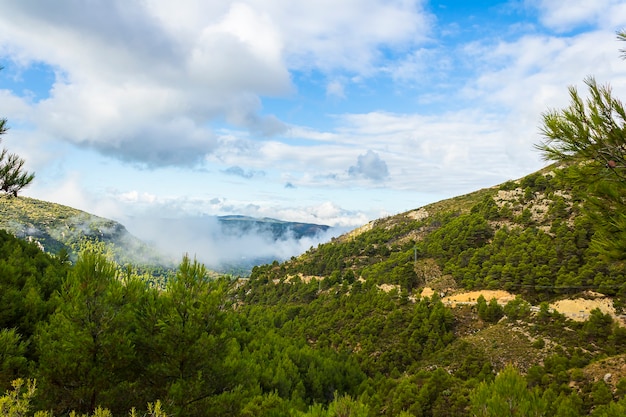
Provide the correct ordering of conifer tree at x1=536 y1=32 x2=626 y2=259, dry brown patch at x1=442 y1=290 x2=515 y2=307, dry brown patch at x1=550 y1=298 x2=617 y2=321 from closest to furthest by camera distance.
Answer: conifer tree at x1=536 y1=32 x2=626 y2=259, dry brown patch at x1=550 y1=298 x2=617 y2=321, dry brown patch at x1=442 y1=290 x2=515 y2=307

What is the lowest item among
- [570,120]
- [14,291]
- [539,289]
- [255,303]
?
[255,303]

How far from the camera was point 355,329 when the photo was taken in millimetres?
55812

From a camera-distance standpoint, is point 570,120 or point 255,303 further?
point 255,303

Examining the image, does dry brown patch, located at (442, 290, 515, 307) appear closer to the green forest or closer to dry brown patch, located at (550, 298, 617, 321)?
the green forest

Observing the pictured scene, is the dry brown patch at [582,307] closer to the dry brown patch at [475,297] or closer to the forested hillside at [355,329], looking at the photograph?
the forested hillside at [355,329]

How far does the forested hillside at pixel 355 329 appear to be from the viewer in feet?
33.4

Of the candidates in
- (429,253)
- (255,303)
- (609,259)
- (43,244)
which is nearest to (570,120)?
(609,259)

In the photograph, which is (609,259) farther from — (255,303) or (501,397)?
(255,303)

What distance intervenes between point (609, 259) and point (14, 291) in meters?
19.2

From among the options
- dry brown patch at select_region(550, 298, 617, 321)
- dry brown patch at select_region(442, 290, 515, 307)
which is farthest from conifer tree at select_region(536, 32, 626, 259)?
dry brown patch at select_region(442, 290, 515, 307)

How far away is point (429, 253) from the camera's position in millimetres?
70625

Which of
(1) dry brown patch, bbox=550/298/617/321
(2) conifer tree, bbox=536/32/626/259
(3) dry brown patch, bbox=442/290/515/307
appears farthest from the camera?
(3) dry brown patch, bbox=442/290/515/307

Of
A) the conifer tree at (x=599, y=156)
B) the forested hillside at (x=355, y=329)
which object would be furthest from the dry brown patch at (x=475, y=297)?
the conifer tree at (x=599, y=156)

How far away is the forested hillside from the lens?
10.2 metres
